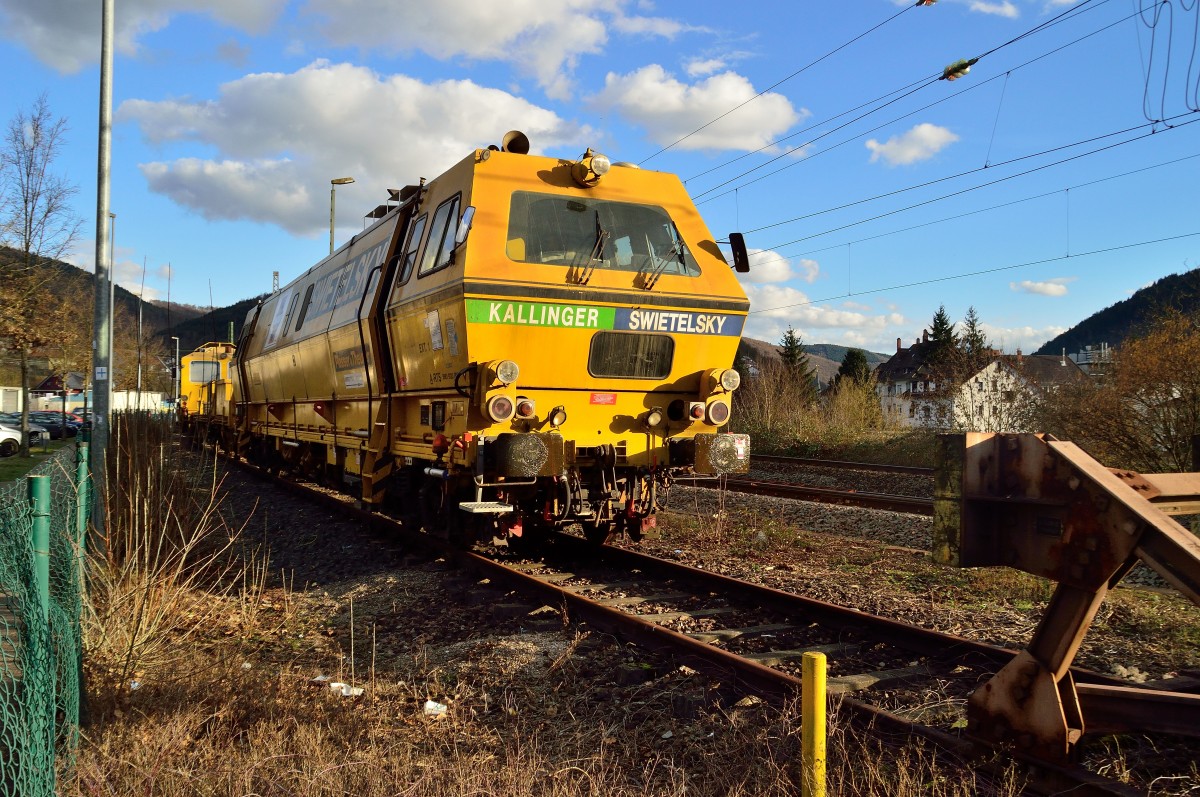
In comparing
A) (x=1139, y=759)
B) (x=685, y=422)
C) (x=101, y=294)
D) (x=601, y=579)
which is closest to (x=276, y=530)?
(x=101, y=294)

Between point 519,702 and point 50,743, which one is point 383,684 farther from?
point 50,743

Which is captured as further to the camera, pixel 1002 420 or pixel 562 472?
pixel 1002 420

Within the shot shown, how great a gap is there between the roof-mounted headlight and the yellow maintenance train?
0.01 meters

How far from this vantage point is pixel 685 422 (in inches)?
316

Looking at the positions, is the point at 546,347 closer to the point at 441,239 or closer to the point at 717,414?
the point at 441,239

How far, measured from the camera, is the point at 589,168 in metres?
7.88

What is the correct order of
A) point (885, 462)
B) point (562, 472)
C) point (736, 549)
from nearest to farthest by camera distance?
1. point (562, 472)
2. point (736, 549)
3. point (885, 462)

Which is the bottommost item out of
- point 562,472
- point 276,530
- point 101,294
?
point 276,530

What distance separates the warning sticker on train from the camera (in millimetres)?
6992

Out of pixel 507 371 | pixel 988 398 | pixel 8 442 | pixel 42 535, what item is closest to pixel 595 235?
pixel 507 371

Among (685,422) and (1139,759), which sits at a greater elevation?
(685,422)

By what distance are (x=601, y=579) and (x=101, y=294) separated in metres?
6.44

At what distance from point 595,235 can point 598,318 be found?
855mm

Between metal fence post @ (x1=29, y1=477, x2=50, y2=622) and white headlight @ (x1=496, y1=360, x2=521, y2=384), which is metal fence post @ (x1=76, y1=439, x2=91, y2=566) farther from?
white headlight @ (x1=496, y1=360, x2=521, y2=384)
